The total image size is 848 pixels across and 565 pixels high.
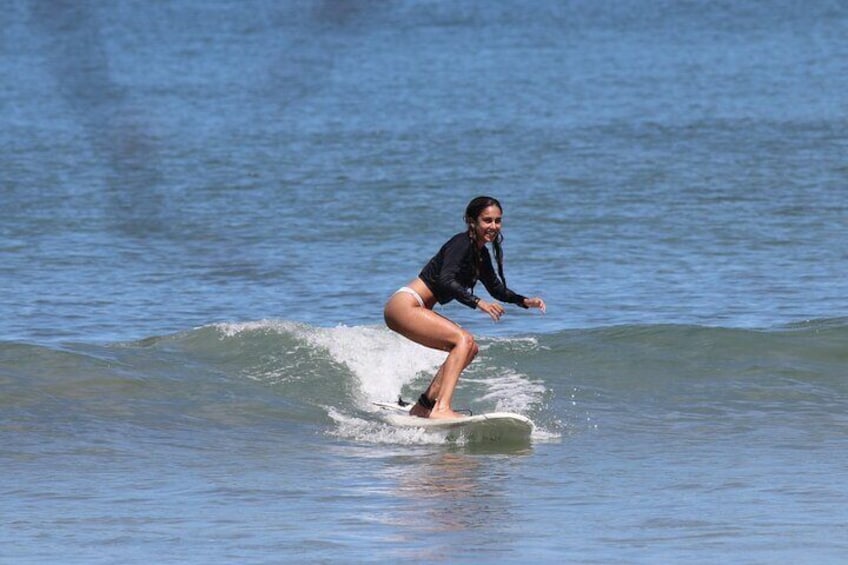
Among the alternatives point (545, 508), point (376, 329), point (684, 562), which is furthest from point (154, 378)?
point (684, 562)

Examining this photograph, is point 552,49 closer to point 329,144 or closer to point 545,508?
point 329,144

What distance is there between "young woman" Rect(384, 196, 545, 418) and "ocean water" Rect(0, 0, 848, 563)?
43cm

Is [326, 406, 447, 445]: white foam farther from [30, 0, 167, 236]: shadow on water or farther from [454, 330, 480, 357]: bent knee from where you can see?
[30, 0, 167, 236]: shadow on water

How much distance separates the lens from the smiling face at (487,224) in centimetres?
909

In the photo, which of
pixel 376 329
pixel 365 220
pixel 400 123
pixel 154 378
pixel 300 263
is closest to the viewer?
pixel 154 378

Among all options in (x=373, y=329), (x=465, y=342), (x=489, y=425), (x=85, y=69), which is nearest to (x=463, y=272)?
(x=465, y=342)

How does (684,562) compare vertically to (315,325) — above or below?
above

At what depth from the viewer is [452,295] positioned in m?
9.27

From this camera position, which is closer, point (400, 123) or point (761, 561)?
point (761, 561)

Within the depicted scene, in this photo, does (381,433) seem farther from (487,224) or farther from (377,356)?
(377,356)

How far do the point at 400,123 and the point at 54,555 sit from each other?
33.6 metres

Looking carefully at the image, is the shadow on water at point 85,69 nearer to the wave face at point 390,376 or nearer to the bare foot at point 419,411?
the wave face at point 390,376

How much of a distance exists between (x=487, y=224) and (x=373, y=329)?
17.8 feet

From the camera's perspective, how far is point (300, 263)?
19875 millimetres
